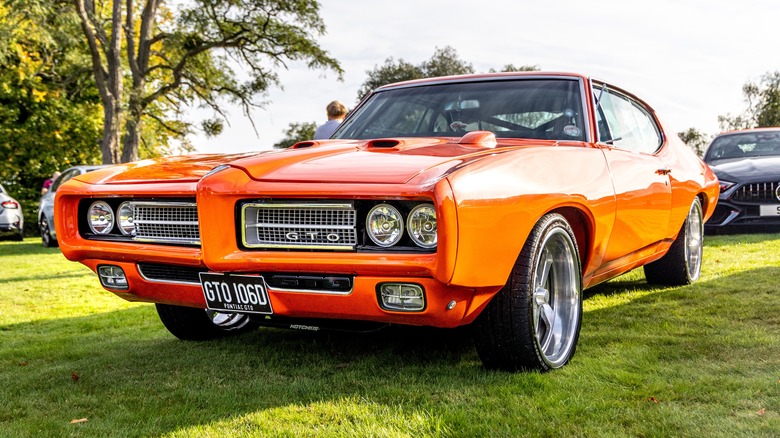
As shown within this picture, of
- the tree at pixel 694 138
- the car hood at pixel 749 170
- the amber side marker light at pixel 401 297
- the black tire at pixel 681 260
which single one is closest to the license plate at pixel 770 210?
the car hood at pixel 749 170

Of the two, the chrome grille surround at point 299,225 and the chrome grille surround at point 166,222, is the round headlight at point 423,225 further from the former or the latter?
the chrome grille surround at point 166,222

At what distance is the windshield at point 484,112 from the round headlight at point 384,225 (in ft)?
4.68

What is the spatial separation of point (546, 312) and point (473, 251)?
2.98ft

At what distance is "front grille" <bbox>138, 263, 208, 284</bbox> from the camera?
341 cm

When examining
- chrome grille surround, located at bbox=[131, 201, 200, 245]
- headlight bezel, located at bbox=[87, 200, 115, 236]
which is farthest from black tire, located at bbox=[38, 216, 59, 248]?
chrome grille surround, located at bbox=[131, 201, 200, 245]

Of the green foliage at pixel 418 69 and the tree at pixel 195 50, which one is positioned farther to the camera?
the green foliage at pixel 418 69

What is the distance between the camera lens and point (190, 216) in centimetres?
342

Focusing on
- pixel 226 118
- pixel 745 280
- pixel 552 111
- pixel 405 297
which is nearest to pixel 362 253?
pixel 405 297

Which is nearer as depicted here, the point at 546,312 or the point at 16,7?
the point at 546,312

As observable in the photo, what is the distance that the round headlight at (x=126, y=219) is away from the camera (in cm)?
367

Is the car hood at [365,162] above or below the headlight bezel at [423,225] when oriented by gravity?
above

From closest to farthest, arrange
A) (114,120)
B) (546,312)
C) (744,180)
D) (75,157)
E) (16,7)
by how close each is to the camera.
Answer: (546,312) → (744,180) → (16,7) → (114,120) → (75,157)

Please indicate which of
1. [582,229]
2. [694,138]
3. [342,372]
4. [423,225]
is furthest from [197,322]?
[694,138]

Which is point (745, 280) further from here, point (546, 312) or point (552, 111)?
point (546, 312)
